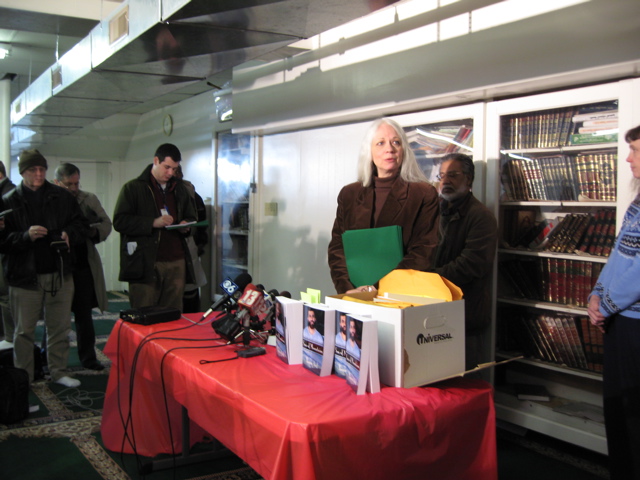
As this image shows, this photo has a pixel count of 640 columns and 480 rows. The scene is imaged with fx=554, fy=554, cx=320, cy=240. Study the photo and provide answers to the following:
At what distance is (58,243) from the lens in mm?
3891

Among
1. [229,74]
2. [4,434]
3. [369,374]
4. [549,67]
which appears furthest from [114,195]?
[369,374]

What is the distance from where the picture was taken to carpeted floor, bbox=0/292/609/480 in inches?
106

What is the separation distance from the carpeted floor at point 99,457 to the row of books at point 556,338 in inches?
19.1

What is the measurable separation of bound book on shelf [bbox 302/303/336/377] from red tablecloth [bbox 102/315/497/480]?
4cm

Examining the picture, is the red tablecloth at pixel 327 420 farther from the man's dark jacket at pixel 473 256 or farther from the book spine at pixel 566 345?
the book spine at pixel 566 345

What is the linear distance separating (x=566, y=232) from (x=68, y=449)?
2.98 m

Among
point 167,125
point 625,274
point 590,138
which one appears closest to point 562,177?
point 590,138

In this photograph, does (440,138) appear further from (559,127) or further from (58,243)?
(58,243)

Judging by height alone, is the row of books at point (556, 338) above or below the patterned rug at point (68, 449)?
above

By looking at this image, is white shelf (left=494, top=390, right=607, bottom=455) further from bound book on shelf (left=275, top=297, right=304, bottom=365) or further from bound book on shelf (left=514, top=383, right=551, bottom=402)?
bound book on shelf (left=275, top=297, right=304, bottom=365)

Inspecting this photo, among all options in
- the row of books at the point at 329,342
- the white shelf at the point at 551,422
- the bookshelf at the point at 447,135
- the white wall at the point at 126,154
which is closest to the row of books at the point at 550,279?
the bookshelf at the point at 447,135

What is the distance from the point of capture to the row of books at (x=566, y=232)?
2.93 meters

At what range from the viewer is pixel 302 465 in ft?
4.48

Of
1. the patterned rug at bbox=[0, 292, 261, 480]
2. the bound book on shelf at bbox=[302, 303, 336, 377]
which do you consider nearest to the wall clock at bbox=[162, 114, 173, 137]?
the patterned rug at bbox=[0, 292, 261, 480]
